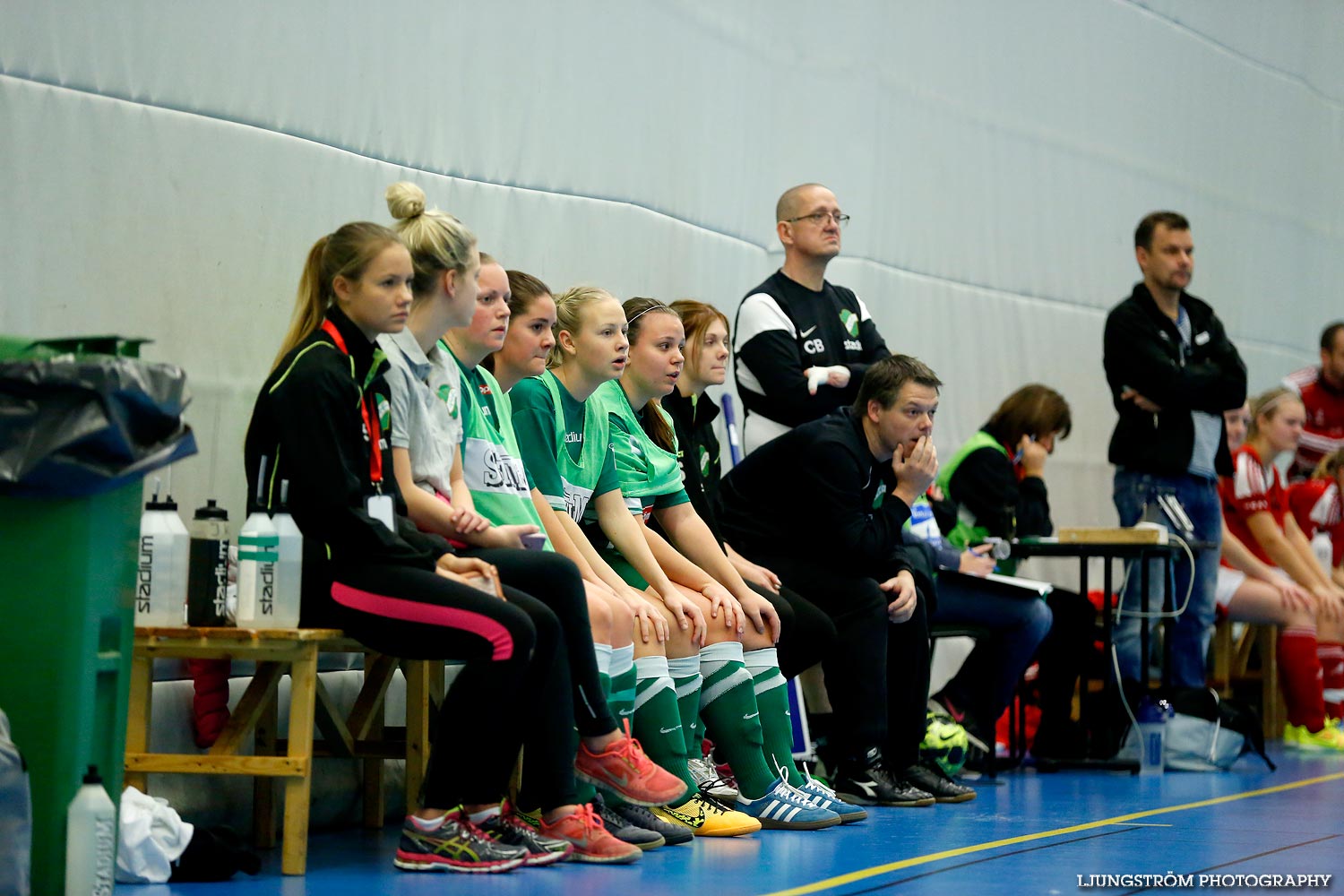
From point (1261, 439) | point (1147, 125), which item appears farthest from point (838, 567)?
point (1147, 125)

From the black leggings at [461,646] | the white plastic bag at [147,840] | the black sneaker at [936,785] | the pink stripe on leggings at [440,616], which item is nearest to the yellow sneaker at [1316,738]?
the black sneaker at [936,785]

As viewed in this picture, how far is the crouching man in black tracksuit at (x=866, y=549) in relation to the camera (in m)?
4.83

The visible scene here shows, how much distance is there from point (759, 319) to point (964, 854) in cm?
214

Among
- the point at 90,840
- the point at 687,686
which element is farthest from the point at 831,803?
the point at 90,840

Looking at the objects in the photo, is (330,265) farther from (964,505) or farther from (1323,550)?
(1323,550)

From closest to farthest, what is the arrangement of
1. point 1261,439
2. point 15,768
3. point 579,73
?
point 15,768
point 579,73
point 1261,439

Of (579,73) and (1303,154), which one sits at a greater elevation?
(1303,154)

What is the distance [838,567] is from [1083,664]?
5.28 ft

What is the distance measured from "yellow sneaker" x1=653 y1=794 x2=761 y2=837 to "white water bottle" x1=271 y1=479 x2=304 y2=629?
1.13 metres

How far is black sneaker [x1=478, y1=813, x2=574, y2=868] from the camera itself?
11.4 ft

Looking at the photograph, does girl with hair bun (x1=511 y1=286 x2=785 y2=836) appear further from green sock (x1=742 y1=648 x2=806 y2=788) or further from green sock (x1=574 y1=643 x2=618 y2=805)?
green sock (x1=742 y1=648 x2=806 y2=788)

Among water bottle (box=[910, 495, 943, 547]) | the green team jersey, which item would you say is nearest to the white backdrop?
the green team jersey

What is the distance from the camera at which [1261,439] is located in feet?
25.7

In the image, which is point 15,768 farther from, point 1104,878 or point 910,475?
point 910,475
